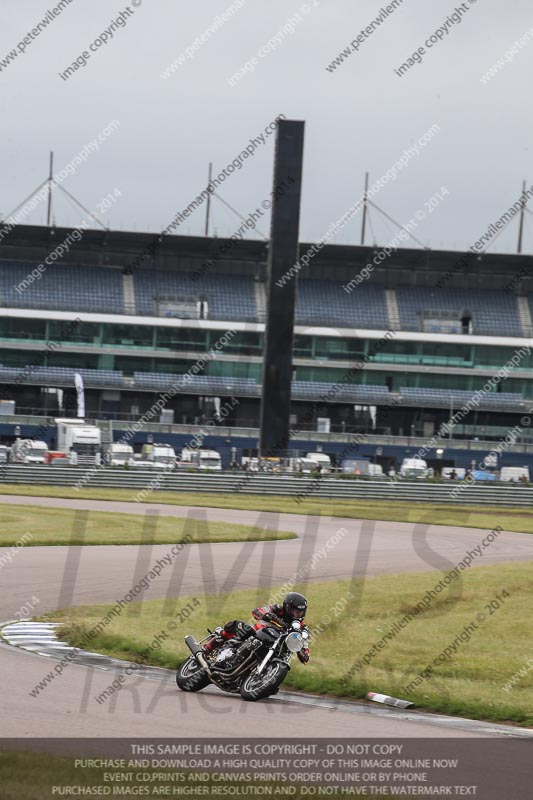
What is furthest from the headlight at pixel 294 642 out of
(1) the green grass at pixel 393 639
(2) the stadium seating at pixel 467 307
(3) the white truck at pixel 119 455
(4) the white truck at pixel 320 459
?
(2) the stadium seating at pixel 467 307

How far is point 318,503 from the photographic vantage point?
53688mm

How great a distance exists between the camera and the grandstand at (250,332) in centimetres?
8744

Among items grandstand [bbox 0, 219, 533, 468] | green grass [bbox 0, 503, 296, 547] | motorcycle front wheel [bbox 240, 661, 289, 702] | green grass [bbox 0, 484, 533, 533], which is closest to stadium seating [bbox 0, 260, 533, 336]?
grandstand [bbox 0, 219, 533, 468]

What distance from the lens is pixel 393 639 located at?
717 inches

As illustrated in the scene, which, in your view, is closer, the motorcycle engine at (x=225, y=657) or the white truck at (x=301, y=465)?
the motorcycle engine at (x=225, y=657)

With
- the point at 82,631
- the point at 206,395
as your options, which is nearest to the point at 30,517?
the point at 82,631

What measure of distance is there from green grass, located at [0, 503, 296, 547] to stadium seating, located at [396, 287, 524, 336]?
182ft

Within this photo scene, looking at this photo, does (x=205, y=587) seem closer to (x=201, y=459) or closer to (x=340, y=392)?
(x=201, y=459)

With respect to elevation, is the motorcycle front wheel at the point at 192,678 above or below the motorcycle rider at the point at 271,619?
below

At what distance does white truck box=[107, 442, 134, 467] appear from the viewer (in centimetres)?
6406

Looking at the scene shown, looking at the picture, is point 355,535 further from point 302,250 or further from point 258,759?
point 302,250

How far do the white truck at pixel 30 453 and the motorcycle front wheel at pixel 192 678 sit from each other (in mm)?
52408

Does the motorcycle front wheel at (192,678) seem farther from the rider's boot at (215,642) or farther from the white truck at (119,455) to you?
the white truck at (119,455)

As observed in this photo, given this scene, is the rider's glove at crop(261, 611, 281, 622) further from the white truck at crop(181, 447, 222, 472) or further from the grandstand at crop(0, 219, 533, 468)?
the grandstand at crop(0, 219, 533, 468)
